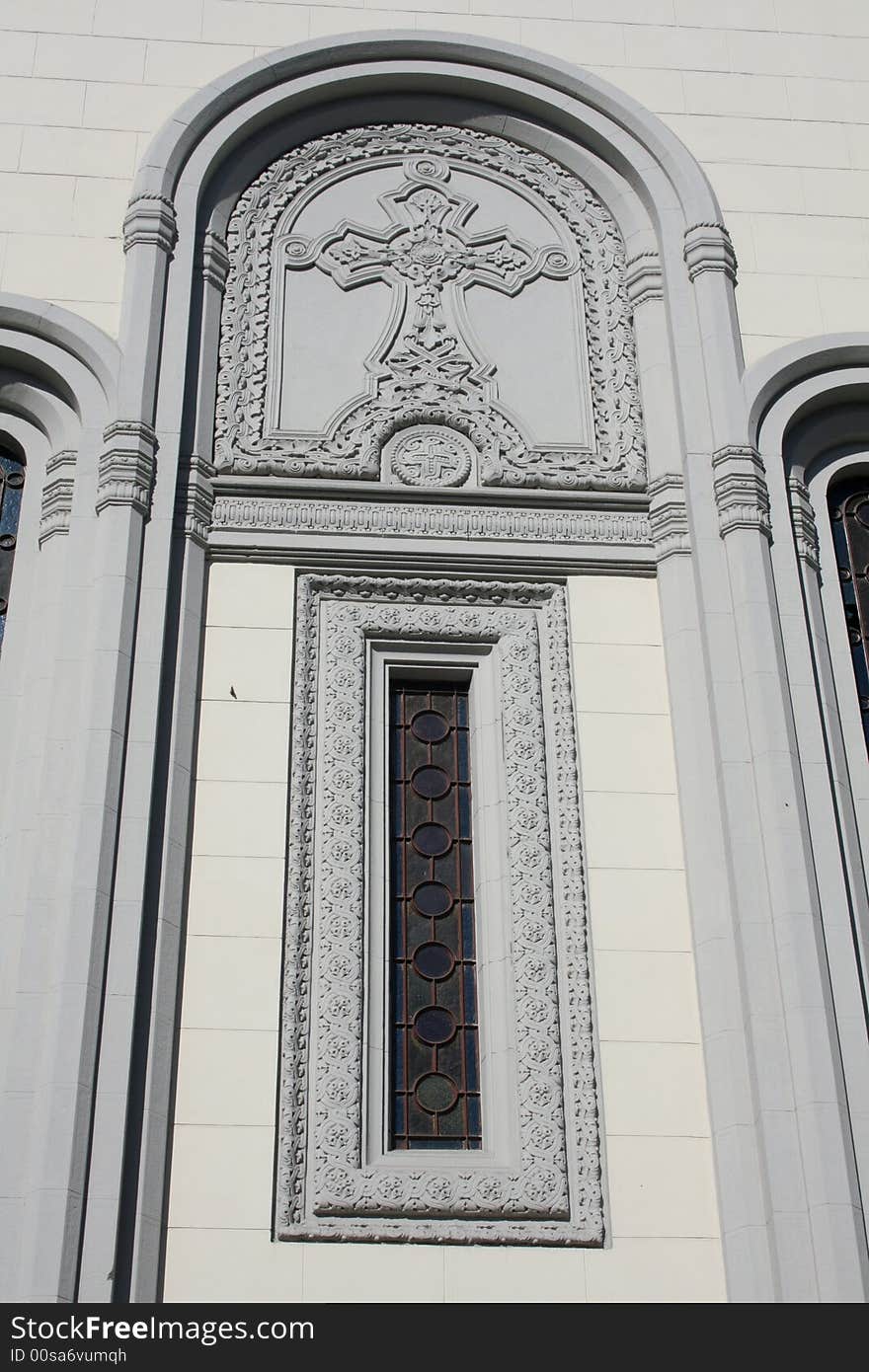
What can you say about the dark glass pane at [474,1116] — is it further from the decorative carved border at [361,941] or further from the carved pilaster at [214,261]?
the carved pilaster at [214,261]

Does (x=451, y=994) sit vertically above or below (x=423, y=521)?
below

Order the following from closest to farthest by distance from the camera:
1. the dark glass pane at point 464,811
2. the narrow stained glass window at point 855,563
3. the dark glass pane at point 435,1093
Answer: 1. the dark glass pane at point 435,1093
2. the dark glass pane at point 464,811
3. the narrow stained glass window at point 855,563

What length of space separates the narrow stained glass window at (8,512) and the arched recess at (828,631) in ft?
14.3

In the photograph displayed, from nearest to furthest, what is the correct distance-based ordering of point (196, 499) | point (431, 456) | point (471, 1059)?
1. point (471, 1059)
2. point (196, 499)
3. point (431, 456)

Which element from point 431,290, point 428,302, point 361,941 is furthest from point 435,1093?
point 431,290

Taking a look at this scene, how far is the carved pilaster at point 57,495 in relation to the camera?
429 inches

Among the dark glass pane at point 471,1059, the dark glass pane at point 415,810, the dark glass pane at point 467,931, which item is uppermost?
the dark glass pane at point 415,810

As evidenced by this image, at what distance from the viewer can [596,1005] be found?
9.70m

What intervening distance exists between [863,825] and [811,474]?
2445 mm

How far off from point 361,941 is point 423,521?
2643 mm

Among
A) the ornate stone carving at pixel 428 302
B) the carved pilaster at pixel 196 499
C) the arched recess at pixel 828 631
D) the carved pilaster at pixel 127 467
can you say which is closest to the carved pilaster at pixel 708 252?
the ornate stone carving at pixel 428 302

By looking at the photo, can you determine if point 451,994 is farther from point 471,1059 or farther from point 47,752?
point 47,752

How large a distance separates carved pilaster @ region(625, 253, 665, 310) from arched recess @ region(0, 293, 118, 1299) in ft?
10.8

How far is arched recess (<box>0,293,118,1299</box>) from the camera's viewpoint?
28.7 feet
